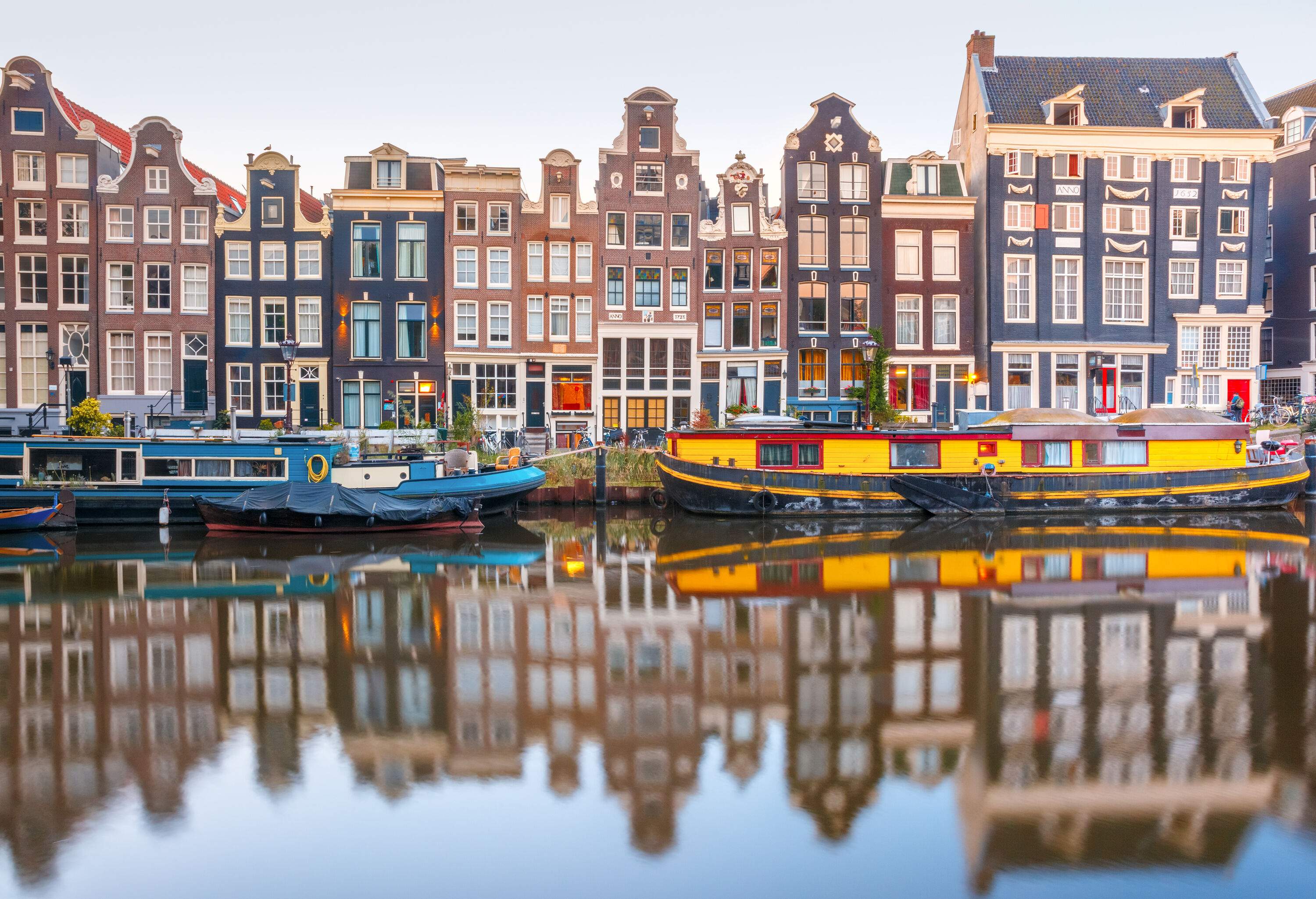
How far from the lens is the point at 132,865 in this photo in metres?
8.11

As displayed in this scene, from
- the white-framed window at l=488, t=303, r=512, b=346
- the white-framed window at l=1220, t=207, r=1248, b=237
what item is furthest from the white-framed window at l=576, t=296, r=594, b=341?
the white-framed window at l=1220, t=207, r=1248, b=237

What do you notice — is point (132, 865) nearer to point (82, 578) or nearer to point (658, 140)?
point (82, 578)

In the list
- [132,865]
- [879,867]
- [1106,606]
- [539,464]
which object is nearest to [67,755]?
[132,865]

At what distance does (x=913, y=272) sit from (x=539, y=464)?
19.2m

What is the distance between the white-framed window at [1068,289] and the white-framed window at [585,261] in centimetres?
2032

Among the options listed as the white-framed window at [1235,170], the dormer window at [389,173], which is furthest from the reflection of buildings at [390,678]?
the white-framed window at [1235,170]

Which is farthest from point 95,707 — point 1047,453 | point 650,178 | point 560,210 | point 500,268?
point 650,178

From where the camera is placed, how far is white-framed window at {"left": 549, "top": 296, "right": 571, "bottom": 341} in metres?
41.0

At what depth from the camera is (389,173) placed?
1582 inches

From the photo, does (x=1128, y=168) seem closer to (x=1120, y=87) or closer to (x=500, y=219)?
(x=1120, y=87)

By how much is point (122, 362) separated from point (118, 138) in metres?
10.9

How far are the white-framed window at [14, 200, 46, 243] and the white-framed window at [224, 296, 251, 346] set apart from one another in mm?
7453

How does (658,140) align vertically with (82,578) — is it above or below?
above

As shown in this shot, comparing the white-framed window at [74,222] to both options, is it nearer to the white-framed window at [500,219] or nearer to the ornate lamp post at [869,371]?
the white-framed window at [500,219]
